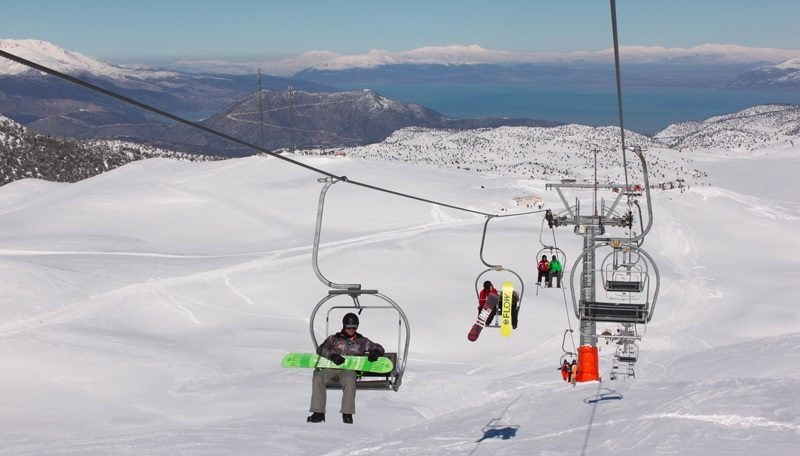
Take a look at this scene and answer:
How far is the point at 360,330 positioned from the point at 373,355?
25421 mm

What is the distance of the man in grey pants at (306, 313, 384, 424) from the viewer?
12070 mm

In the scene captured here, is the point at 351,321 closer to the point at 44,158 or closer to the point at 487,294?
the point at 487,294

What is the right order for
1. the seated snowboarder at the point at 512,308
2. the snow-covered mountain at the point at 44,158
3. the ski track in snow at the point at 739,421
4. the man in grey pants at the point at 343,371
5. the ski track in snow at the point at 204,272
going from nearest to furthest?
the man in grey pants at the point at 343,371 → the ski track in snow at the point at 739,421 → the seated snowboarder at the point at 512,308 → the ski track in snow at the point at 204,272 → the snow-covered mountain at the point at 44,158

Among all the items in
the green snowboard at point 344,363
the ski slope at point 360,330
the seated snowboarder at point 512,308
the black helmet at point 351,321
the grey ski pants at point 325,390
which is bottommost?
the ski slope at point 360,330

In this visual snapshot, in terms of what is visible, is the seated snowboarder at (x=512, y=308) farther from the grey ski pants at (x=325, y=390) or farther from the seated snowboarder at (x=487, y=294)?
the grey ski pants at (x=325, y=390)

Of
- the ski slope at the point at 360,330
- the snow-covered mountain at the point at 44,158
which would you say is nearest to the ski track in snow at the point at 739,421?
the ski slope at the point at 360,330

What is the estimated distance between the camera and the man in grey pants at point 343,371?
1207 cm

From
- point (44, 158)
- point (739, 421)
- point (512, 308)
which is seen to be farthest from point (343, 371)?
point (44, 158)

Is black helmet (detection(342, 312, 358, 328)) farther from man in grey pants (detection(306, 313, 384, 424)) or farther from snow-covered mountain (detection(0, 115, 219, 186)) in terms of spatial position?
snow-covered mountain (detection(0, 115, 219, 186))

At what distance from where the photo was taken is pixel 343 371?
12.3 metres

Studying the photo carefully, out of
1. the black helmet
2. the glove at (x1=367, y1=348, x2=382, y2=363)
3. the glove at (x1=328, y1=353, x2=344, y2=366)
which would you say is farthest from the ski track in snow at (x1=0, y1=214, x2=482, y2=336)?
the glove at (x1=367, y1=348, x2=382, y2=363)

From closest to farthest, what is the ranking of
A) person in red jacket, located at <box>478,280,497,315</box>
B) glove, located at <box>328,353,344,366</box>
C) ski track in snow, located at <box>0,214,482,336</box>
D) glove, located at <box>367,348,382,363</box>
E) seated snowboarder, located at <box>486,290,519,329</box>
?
glove, located at <box>328,353,344,366</box> < glove, located at <box>367,348,382,363</box> < seated snowboarder, located at <box>486,290,519,329</box> < person in red jacket, located at <box>478,280,497,315</box> < ski track in snow, located at <box>0,214,482,336</box>

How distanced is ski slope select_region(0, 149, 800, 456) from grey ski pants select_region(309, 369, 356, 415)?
719 centimetres

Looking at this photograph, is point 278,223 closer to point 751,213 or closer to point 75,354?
point 75,354
